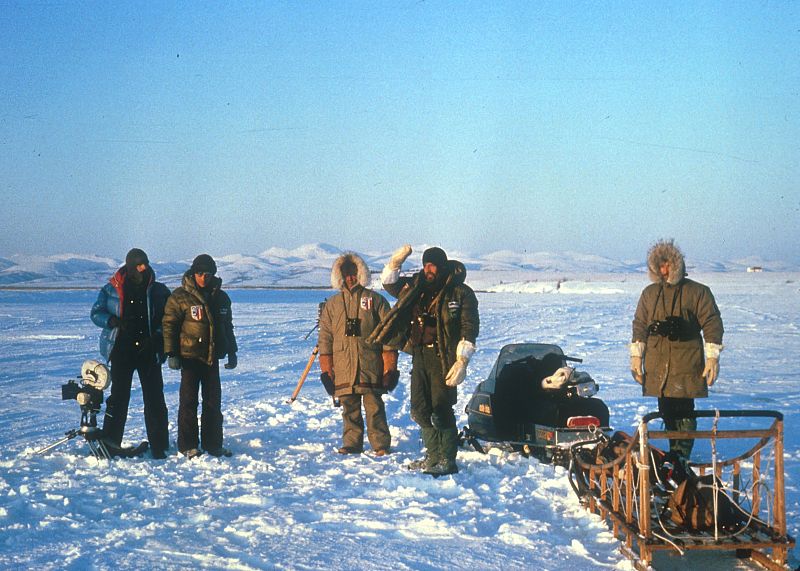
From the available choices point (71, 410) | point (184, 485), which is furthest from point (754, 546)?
point (71, 410)

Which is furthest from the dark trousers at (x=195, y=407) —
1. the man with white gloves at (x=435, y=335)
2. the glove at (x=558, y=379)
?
the glove at (x=558, y=379)

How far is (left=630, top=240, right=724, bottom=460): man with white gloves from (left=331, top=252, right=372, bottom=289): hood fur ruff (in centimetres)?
257

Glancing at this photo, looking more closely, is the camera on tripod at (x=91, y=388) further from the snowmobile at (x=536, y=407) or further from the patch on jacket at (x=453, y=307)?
the snowmobile at (x=536, y=407)

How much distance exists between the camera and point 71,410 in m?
9.21

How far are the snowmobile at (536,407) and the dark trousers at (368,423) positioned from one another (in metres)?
0.82

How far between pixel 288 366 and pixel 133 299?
291 inches

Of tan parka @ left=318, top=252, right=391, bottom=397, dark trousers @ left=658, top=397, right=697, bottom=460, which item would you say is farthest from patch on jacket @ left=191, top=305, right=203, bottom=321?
dark trousers @ left=658, top=397, right=697, bottom=460

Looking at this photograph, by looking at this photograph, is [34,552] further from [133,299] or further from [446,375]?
[446,375]

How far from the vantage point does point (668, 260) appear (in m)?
5.79

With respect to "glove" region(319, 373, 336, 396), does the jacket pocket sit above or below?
above

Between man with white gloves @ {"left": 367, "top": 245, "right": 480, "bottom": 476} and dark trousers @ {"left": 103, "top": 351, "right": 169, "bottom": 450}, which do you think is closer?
man with white gloves @ {"left": 367, "top": 245, "right": 480, "bottom": 476}

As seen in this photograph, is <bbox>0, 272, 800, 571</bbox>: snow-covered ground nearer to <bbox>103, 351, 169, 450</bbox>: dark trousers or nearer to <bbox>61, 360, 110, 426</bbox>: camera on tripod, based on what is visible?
<bbox>103, 351, 169, 450</bbox>: dark trousers

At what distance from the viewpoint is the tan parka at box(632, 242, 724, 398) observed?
572 centimetres

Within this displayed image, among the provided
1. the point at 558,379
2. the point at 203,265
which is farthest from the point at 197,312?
the point at 558,379
